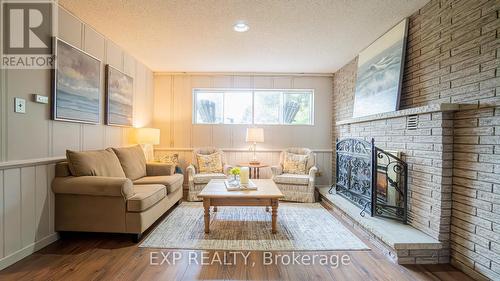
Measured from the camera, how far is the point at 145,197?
249cm

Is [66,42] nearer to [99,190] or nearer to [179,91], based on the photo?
[99,190]

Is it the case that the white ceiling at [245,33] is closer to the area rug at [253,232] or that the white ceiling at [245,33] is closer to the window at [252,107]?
the window at [252,107]

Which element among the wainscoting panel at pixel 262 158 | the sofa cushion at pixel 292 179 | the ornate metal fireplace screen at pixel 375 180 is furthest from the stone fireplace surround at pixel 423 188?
the wainscoting panel at pixel 262 158

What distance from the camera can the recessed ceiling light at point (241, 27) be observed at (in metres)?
2.76

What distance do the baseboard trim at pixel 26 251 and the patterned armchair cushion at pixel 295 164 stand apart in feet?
11.0

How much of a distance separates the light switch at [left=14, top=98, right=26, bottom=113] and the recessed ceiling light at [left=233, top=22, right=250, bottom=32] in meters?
2.22

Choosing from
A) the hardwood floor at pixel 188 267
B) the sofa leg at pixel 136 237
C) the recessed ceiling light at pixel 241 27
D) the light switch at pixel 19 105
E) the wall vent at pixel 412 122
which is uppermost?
the recessed ceiling light at pixel 241 27

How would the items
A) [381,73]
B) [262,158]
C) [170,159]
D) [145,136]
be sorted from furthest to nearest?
[262,158]
[170,159]
[145,136]
[381,73]

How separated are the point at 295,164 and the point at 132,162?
8.82 ft

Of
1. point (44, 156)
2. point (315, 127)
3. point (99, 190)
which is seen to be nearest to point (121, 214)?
point (99, 190)

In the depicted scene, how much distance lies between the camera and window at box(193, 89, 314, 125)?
4.91 metres

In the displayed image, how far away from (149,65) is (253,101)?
82.6 inches

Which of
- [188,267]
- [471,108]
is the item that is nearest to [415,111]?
[471,108]

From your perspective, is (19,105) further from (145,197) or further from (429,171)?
(429,171)
